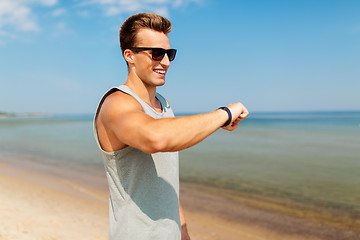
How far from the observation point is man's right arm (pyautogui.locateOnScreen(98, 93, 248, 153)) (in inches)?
42.9

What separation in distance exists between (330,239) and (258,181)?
3896 mm

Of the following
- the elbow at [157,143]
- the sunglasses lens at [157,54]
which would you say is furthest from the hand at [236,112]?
the sunglasses lens at [157,54]

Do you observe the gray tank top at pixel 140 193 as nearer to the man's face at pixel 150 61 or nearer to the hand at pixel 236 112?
the man's face at pixel 150 61

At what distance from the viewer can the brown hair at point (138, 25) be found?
1.54 meters

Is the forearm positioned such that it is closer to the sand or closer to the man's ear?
the man's ear

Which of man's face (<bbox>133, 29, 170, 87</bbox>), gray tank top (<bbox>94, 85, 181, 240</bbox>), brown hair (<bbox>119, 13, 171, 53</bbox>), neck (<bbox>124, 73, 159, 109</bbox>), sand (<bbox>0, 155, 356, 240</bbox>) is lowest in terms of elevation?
sand (<bbox>0, 155, 356, 240</bbox>)

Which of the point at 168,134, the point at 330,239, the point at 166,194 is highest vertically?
the point at 168,134

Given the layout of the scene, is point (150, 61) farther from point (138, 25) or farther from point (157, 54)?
point (138, 25)

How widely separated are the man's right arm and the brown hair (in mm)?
454

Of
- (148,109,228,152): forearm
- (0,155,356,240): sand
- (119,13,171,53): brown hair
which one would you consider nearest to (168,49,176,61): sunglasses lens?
(119,13,171,53): brown hair

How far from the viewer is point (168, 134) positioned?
3.58 feet

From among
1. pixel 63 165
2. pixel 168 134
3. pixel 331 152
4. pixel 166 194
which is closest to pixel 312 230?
pixel 166 194

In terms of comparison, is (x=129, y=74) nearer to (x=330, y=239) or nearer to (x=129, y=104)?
(x=129, y=104)

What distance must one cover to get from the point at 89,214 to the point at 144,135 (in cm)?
570
